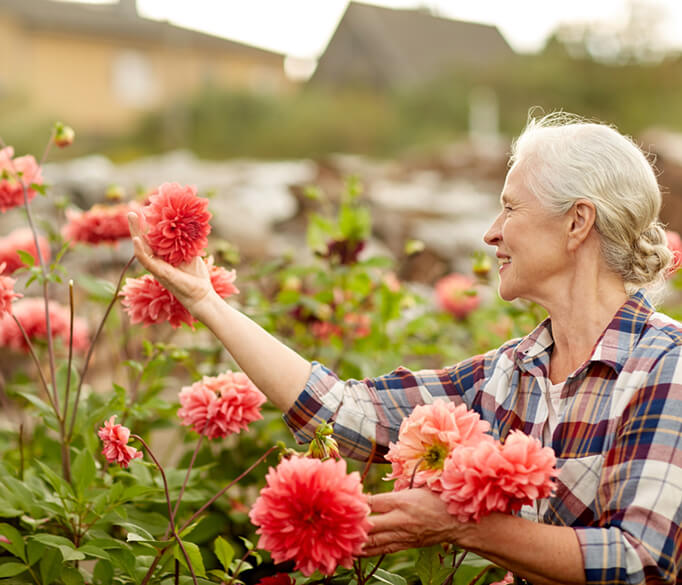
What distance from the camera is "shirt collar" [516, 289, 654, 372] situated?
4.38 ft

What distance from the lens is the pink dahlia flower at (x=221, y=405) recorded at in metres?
1.39

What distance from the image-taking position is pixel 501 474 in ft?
3.22

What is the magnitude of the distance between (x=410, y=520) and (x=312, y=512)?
180 mm

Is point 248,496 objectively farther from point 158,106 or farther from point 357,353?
point 158,106

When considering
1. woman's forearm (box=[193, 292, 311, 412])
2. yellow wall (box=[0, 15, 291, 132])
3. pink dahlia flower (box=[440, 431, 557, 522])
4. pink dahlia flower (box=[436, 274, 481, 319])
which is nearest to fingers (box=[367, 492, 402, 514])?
pink dahlia flower (box=[440, 431, 557, 522])

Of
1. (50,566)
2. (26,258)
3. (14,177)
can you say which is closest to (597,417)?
(50,566)

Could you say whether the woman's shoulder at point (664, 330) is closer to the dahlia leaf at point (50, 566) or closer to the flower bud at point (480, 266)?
the flower bud at point (480, 266)

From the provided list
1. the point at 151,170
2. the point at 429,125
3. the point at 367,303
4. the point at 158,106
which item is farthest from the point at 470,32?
the point at 367,303

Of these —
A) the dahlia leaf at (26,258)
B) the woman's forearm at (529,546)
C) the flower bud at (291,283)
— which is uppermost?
the flower bud at (291,283)

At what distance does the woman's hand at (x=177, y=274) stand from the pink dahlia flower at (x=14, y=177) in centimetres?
51

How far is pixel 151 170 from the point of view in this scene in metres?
8.88

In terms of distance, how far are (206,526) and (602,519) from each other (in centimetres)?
91

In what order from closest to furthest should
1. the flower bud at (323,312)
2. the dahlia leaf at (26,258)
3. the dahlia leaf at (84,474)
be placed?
the dahlia leaf at (84,474) < the dahlia leaf at (26,258) < the flower bud at (323,312)

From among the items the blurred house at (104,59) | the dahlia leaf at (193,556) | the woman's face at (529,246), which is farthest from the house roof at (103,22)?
the dahlia leaf at (193,556)
